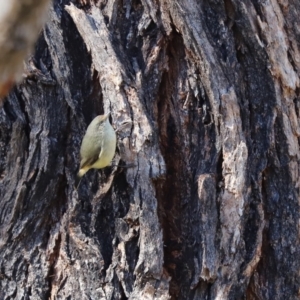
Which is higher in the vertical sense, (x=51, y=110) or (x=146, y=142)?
(x=51, y=110)

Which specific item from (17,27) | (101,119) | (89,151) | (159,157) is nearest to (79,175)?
(89,151)

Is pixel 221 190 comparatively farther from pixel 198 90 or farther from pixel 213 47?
pixel 213 47

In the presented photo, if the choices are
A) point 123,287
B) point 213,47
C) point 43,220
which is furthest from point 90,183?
point 213,47

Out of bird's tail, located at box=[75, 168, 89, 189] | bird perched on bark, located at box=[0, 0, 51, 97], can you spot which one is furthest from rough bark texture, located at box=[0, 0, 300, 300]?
bird perched on bark, located at box=[0, 0, 51, 97]

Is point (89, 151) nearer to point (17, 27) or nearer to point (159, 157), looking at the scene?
point (159, 157)

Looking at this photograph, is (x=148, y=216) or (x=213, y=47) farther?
(x=213, y=47)

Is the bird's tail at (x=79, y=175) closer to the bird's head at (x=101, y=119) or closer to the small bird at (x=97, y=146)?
the small bird at (x=97, y=146)

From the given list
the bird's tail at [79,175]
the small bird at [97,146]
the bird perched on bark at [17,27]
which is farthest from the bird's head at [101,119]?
the bird perched on bark at [17,27]
